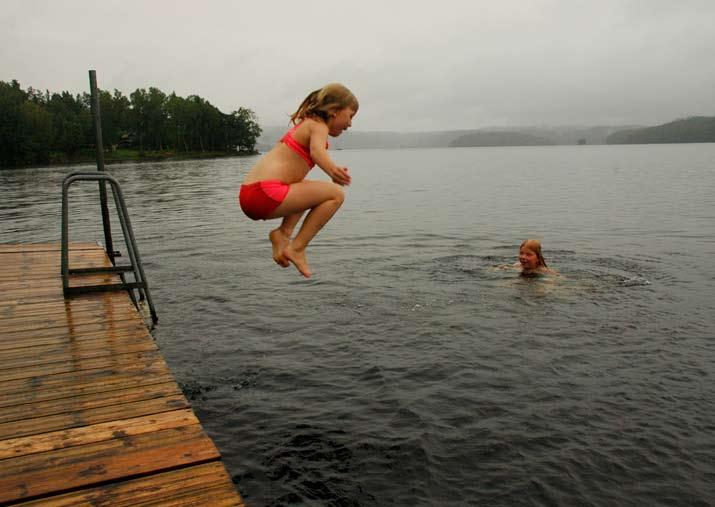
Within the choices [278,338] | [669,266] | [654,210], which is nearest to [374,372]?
[278,338]

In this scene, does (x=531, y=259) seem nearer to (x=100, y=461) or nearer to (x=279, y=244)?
(x=279, y=244)

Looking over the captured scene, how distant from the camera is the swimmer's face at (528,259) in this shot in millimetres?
13695

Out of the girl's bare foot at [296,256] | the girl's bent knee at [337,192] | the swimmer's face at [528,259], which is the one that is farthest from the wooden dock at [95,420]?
the swimmer's face at [528,259]

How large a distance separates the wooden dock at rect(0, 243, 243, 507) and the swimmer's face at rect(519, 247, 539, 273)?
30.7ft

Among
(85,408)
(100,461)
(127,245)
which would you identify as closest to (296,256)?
(85,408)

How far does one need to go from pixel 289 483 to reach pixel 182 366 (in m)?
3.59

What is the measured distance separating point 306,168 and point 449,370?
4.15 m

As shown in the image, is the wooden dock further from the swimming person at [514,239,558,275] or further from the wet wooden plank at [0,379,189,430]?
the swimming person at [514,239,558,275]

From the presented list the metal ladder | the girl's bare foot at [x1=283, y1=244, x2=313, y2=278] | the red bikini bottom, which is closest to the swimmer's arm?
the red bikini bottom

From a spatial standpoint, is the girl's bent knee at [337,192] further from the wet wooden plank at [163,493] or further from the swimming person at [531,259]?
the swimming person at [531,259]

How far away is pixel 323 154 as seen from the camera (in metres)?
5.13

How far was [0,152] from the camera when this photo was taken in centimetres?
10256

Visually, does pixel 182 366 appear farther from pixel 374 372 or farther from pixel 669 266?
pixel 669 266

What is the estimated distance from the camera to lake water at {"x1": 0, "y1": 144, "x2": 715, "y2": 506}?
5.77 m
